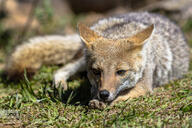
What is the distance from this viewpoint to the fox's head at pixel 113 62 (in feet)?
14.5

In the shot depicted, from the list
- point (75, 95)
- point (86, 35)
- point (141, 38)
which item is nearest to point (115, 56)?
point (141, 38)

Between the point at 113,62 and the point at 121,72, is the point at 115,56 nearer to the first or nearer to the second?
the point at 113,62

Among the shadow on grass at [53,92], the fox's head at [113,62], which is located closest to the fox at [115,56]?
the fox's head at [113,62]

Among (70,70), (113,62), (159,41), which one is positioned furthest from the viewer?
(70,70)

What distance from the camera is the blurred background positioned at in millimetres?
10220

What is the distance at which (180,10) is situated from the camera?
1167 centimetres

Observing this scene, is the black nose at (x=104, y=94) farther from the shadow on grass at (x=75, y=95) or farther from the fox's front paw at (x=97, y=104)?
the shadow on grass at (x=75, y=95)

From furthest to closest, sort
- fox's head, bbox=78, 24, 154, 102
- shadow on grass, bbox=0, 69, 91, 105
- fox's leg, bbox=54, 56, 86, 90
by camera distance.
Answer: fox's leg, bbox=54, 56, 86, 90
shadow on grass, bbox=0, 69, 91, 105
fox's head, bbox=78, 24, 154, 102

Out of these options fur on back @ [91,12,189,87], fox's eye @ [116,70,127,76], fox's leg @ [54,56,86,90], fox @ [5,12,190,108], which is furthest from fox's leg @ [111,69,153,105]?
fox's leg @ [54,56,86,90]

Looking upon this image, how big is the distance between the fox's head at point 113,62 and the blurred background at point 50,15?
4.54 meters

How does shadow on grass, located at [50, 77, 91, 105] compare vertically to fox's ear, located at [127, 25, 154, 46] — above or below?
below

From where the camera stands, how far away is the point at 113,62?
4.57 m

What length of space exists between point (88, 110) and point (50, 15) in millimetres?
6083

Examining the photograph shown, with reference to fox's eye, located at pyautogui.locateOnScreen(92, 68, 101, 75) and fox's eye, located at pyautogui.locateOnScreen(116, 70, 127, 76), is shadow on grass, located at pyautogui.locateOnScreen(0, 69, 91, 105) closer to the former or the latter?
fox's eye, located at pyautogui.locateOnScreen(92, 68, 101, 75)
